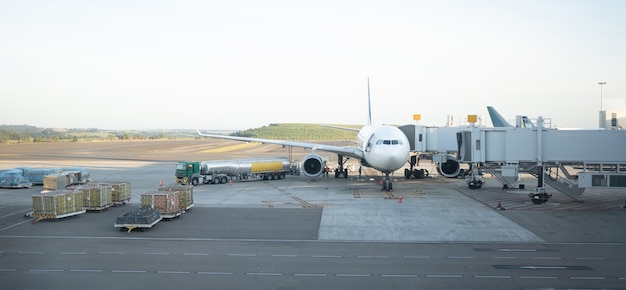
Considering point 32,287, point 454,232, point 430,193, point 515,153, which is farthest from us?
point 430,193

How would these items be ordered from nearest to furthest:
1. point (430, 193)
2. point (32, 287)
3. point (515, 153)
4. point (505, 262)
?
1. point (32, 287)
2. point (505, 262)
3. point (515, 153)
4. point (430, 193)

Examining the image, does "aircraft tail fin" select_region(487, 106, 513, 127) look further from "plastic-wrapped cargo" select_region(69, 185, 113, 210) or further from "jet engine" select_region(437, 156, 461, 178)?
"plastic-wrapped cargo" select_region(69, 185, 113, 210)

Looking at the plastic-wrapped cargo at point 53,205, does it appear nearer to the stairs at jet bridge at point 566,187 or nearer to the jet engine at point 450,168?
the stairs at jet bridge at point 566,187

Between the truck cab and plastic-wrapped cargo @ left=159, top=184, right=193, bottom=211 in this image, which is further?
the truck cab

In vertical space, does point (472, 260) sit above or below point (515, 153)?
below

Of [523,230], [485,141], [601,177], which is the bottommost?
[523,230]

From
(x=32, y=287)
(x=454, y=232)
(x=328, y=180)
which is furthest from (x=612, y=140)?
(x=32, y=287)

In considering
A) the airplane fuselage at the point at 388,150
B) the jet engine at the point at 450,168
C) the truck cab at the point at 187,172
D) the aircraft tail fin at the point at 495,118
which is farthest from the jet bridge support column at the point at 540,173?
the aircraft tail fin at the point at 495,118

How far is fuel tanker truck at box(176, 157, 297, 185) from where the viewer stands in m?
38.4

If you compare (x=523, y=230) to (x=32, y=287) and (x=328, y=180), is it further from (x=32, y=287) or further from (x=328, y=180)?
(x=328, y=180)

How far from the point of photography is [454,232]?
2092 centimetres

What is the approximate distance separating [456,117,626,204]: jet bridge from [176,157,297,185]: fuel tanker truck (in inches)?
682

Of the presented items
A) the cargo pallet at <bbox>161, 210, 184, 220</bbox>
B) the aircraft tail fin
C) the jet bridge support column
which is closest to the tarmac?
the jet bridge support column

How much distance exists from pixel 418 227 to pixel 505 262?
6.10 m
